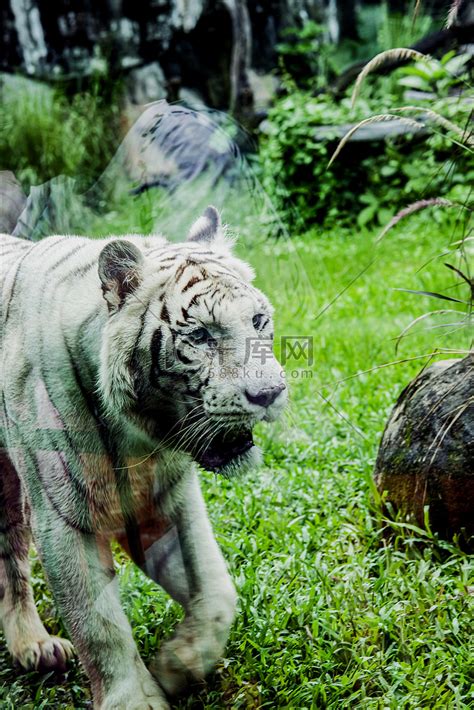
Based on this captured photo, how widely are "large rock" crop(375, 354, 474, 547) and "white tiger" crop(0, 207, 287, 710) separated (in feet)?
2.37

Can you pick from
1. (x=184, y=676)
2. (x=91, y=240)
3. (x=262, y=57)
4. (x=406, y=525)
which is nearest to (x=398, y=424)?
(x=406, y=525)

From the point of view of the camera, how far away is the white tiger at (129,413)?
1.65 meters

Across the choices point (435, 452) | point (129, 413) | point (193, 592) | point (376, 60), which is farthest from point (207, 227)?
point (435, 452)

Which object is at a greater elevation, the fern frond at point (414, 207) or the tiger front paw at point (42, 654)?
the fern frond at point (414, 207)

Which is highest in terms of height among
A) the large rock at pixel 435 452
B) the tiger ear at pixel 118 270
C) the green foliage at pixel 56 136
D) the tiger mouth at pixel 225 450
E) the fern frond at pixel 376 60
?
the fern frond at pixel 376 60

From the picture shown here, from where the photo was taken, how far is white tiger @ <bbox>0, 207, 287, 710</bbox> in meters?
1.65

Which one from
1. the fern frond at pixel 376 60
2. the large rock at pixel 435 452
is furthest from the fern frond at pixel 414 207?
the large rock at pixel 435 452

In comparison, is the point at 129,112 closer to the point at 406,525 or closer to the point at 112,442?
the point at 112,442

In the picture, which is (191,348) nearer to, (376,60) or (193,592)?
(193,592)

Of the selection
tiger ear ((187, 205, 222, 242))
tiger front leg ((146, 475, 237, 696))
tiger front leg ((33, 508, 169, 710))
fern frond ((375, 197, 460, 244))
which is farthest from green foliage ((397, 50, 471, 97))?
tiger front leg ((33, 508, 169, 710))

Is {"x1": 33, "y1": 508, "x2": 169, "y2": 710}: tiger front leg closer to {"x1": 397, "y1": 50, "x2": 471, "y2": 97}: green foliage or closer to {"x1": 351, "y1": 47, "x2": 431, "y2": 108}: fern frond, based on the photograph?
{"x1": 351, "y1": 47, "x2": 431, "y2": 108}: fern frond

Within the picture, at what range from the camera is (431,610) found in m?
2.12

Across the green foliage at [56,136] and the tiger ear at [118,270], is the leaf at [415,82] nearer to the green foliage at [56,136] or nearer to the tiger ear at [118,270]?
the green foliage at [56,136]

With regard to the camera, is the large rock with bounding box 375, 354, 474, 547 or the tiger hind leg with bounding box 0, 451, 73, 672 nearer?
the tiger hind leg with bounding box 0, 451, 73, 672
